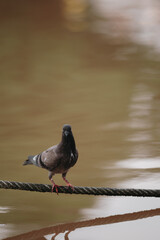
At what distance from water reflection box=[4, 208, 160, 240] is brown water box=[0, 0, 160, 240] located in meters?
0.02

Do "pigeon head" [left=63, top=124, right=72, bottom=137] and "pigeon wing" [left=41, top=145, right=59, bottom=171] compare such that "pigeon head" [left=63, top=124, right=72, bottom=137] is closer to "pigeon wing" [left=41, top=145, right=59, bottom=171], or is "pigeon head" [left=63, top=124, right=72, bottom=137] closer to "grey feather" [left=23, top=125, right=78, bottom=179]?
"grey feather" [left=23, top=125, right=78, bottom=179]

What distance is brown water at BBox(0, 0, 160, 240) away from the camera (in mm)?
3010

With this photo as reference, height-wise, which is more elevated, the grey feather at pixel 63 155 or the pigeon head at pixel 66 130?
the pigeon head at pixel 66 130

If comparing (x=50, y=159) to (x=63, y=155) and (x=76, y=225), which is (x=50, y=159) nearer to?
(x=63, y=155)

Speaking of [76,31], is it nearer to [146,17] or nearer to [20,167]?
[146,17]

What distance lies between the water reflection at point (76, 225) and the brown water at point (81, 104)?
0.06 feet

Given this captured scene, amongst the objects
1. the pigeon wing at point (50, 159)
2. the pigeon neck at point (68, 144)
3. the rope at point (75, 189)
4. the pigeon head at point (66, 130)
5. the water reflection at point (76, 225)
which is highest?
the pigeon head at point (66, 130)

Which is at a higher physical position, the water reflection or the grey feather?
the grey feather

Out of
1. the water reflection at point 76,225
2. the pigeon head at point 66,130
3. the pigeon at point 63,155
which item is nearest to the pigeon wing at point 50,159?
the pigeon at point 63,155

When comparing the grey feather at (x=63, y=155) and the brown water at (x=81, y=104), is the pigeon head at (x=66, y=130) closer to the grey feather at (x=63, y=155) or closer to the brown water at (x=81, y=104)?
the grey feather at (x=63, y=155)

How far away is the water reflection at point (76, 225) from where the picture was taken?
2684 millimetres

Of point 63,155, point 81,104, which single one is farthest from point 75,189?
point 81,104

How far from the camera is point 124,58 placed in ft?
18.0

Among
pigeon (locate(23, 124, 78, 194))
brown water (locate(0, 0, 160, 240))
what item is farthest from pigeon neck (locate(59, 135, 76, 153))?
brown water (locate(0, 0, 160, 240))
